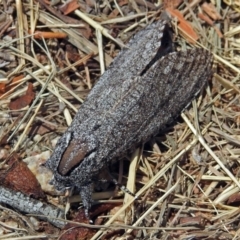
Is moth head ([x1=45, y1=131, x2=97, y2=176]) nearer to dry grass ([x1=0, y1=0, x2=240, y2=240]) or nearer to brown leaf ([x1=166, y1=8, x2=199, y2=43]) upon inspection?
dry grass ([x1=0, y1=0, x2=240, y2=240])

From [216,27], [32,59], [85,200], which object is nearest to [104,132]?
[85,200]

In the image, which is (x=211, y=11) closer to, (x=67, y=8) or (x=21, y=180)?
(x=67, y=8)

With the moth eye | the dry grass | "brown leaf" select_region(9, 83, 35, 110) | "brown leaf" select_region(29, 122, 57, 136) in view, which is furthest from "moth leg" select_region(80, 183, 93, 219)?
"brown leaf" select_region(9, 83, 35, 110)

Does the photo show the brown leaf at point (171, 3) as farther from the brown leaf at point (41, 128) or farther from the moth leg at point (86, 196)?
the moth leg at point (86, 196)

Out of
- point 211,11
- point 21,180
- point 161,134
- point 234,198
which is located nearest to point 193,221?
point 234,198

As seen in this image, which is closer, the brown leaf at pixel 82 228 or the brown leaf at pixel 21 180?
the brown leaf at pixel 82 228

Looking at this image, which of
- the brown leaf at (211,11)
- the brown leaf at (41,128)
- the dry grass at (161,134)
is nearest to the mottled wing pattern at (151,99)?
the dry grass at (161,134)

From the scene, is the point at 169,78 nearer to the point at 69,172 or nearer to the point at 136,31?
the point at 136,31
